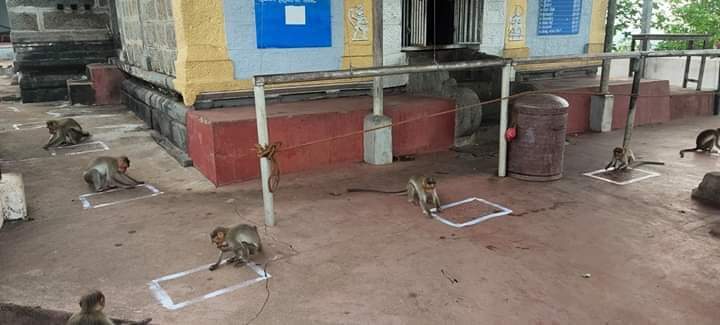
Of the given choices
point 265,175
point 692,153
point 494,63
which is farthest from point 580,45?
point 265,175

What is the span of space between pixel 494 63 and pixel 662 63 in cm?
853

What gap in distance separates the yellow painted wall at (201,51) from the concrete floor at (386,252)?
1241mm

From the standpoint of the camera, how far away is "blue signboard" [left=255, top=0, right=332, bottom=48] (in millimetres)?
7199

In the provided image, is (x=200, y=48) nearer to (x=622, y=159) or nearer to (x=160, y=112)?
(x=160, y=112)

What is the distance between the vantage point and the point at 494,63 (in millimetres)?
6086

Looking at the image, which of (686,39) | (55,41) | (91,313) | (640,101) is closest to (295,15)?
(91,313)

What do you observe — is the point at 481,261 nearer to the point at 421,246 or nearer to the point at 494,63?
the point at 421,246

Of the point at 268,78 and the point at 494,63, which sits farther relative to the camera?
the point at 494,63

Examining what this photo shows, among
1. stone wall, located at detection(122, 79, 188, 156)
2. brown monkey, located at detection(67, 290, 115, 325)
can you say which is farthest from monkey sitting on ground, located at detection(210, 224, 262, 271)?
stone wall, located at detection(122, 79, 188, 156)

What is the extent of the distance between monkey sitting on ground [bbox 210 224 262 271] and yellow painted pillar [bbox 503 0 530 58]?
735cm

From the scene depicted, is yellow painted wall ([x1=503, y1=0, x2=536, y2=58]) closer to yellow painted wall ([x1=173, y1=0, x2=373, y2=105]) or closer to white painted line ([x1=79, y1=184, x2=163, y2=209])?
yellow painted wall ([x1=173, y1=0, x2=373, y2=105])

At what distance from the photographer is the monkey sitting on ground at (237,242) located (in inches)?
155

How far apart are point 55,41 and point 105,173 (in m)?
8.87

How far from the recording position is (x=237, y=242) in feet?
13.0
